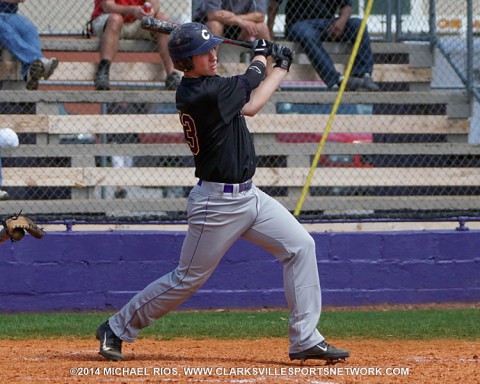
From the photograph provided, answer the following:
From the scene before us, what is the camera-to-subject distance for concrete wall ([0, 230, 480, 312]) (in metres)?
9.16

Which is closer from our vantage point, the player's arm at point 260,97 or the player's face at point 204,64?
the player's face at point 204,64

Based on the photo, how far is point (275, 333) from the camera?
311 inches

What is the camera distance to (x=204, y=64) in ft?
18.8

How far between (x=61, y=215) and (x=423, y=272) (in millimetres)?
3541

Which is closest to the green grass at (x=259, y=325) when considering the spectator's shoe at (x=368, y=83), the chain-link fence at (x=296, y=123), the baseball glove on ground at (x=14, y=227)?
the chain-link fence at (x=296, y=123)

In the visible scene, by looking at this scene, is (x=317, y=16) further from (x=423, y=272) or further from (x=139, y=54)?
(x=423, y=272)

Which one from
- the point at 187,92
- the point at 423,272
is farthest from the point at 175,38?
the point at 423,272

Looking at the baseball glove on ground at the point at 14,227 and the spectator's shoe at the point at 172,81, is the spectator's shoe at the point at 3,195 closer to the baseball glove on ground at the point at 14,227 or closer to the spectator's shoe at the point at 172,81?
the spectator's shoe at the point at 172,81

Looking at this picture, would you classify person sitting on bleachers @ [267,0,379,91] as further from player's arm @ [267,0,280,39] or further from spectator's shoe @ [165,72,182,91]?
spectator's shoe @ [165,72,182,91]

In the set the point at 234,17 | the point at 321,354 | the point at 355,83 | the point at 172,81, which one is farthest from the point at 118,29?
the point at 321,354

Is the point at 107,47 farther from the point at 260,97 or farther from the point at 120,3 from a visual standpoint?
the point at 260,97

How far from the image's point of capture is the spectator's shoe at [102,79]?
10609 mm

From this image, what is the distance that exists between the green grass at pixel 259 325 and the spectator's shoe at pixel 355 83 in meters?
2.93

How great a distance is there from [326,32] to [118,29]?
2360 mm
